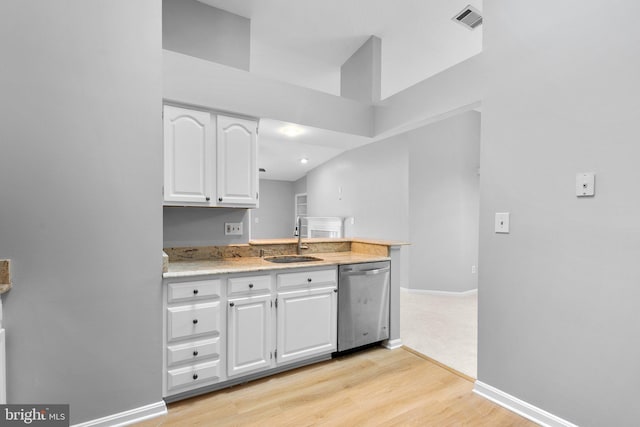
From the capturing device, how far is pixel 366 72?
3742 mm

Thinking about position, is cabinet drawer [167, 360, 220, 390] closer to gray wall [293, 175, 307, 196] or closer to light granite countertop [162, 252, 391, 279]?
light granite countertop [162, 252, 391, 279]

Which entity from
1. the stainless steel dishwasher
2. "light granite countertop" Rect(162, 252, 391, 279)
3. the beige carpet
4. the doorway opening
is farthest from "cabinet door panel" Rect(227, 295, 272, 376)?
the doorway opening

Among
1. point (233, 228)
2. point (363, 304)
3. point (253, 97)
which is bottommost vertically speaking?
point (363, 304)

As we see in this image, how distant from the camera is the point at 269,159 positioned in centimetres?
688

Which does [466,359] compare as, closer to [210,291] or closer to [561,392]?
[561,392]

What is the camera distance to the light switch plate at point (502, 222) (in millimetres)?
2012

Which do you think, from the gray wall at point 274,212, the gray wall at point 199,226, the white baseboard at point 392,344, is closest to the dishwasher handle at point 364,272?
the white baseboard at point 392,344

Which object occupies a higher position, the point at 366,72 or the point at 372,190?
the point at 366,72

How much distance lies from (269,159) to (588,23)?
5.85 meters

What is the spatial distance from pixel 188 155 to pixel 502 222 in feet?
7.59

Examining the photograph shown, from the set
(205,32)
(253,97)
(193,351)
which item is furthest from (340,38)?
(193,351)

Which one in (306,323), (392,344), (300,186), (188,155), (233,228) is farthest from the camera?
(300,186)

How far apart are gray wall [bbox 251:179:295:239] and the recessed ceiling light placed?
5385mm

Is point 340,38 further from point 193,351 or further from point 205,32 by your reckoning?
point 193,351
